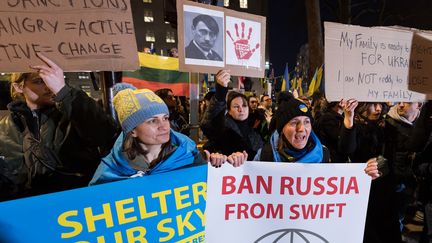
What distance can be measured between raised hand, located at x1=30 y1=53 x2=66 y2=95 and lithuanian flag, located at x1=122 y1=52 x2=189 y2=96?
298cm

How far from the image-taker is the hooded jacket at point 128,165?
181 centimetres

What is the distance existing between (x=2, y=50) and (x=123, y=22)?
0.60 metres

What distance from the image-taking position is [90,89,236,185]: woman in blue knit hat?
186 centimetres

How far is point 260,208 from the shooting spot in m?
1.89

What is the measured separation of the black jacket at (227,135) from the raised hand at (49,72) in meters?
1.24

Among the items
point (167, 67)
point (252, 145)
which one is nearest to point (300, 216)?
point (252, 145)

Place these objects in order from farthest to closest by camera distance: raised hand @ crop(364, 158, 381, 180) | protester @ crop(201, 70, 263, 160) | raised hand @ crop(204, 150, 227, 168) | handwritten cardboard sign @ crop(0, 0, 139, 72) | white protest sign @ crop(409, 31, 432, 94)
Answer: protester @ crop(201, 70, 263, 160), white protest sign @ crop(409, 31, 432, 94), raised hand @ crop(364, 158, 381, 180), raised hand @ crop(204, 150, 227, 168), handwritten cardboard sign @ crop(0, 0, 139, 72)

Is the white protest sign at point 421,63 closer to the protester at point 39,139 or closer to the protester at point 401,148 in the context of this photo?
the protester at point 401,148

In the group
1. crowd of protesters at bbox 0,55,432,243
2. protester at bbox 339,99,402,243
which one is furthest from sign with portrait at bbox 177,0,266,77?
protester at bbox 339,99,402,243

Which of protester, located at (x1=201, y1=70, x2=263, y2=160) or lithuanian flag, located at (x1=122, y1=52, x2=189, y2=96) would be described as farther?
lithuanian flag, located at (x1=122, y1=52, x2=189, y2=96)

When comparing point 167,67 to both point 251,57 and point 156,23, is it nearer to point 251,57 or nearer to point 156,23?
point 251,57

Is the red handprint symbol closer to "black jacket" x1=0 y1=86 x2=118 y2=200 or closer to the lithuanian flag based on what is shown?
"black jacket" x1=0 y1=86 x2=118 y2=200

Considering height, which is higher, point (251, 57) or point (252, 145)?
point (251, 57)

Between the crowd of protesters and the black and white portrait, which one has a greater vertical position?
the black and white portrait
